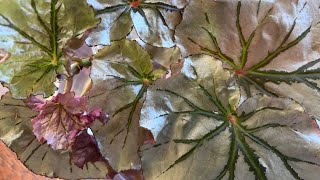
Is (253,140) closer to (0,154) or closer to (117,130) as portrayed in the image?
(117,130)

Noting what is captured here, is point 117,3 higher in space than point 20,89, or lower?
higher

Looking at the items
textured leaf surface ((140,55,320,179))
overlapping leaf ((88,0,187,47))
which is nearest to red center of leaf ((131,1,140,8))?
overlapping leaf ((88,0,187,47))

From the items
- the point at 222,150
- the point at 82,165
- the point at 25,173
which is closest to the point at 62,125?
the point at 82,165

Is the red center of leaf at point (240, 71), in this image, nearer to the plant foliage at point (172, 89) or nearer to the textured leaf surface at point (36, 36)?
the plant foliage at point (172, 89)

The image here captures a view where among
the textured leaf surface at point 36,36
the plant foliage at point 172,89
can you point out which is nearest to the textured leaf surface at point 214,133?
the plant foliage at point 172,89

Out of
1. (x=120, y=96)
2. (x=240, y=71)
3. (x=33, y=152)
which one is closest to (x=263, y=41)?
(x=240, y=71)

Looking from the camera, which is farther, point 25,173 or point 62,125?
point 25,173
